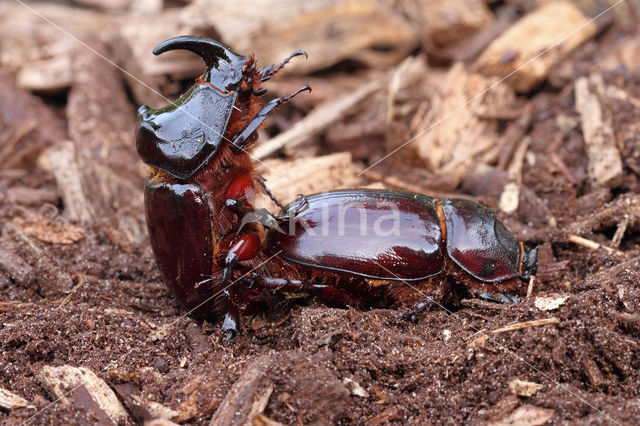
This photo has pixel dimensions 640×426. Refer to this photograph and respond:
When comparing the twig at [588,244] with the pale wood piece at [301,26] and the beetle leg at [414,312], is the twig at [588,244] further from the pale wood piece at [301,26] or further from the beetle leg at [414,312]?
the pale wood piece at [301,26]

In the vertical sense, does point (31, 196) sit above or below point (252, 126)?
below

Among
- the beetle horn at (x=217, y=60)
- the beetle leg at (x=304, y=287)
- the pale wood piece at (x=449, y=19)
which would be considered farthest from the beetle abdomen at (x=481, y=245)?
the pale wood piece at (x=449, y=19)

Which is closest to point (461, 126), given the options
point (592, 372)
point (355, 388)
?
point (592, 372)

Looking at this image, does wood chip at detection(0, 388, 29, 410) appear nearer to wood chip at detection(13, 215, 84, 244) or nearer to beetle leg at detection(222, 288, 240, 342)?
beetle leg at detection(222, 288, 240, 342)

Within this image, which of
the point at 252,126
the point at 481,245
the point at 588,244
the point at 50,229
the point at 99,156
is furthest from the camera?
the point at 99,156

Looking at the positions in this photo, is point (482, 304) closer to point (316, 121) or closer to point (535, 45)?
point (316, 121)

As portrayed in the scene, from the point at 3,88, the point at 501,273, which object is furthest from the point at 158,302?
the point at 3,88
